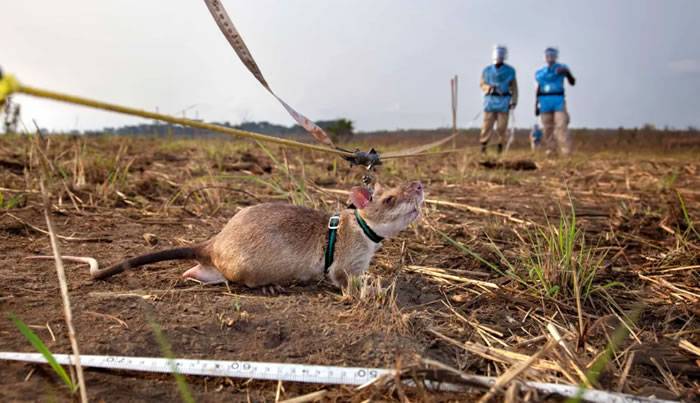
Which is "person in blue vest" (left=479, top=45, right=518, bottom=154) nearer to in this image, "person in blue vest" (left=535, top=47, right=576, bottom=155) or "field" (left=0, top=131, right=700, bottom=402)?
"person in blue vest" (left=535, top=47, right=576, bottom=155)

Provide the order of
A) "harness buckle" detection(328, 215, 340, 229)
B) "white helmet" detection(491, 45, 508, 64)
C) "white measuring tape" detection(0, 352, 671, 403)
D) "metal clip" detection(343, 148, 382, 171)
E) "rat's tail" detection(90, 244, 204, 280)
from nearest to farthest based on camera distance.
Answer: "white measuring tape" detection(0, 352, 671, 403)
"metal clip" detection(343, 148, 382, 171)
"rat's tail" detection(90, 244, 204, 280)
"harness buckle" detection(328, 215, 340, 229)
"white helmet" detection(491, 45, 508, 64)

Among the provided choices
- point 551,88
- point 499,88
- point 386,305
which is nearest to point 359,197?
point 386,305

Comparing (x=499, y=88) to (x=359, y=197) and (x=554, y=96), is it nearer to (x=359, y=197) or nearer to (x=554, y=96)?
(x=554, y=96)

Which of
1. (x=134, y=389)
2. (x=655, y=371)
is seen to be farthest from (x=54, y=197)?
(x=655, y=371)

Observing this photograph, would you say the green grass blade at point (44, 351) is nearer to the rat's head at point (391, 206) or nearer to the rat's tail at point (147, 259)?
the rat's tail at point (147, 259)

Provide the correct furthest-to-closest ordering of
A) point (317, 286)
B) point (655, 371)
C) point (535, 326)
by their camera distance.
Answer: point (317, 286) → point (535, 326) → point (655, 371)

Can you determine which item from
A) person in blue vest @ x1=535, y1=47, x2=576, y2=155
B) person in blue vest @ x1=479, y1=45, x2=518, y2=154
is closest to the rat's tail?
person in blue vest @ x1=479, y1=45, x2=518, y2=154

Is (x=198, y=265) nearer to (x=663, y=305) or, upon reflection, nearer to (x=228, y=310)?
(x=228, y=310)

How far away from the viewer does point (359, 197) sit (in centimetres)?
274

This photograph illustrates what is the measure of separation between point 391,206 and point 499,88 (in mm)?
11286

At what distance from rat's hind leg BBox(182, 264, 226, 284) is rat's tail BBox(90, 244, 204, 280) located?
71 millimetres

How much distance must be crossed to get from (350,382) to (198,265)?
1.40 meters

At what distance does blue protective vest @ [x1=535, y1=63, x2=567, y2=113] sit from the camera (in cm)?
1348

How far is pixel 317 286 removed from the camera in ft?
9.24
